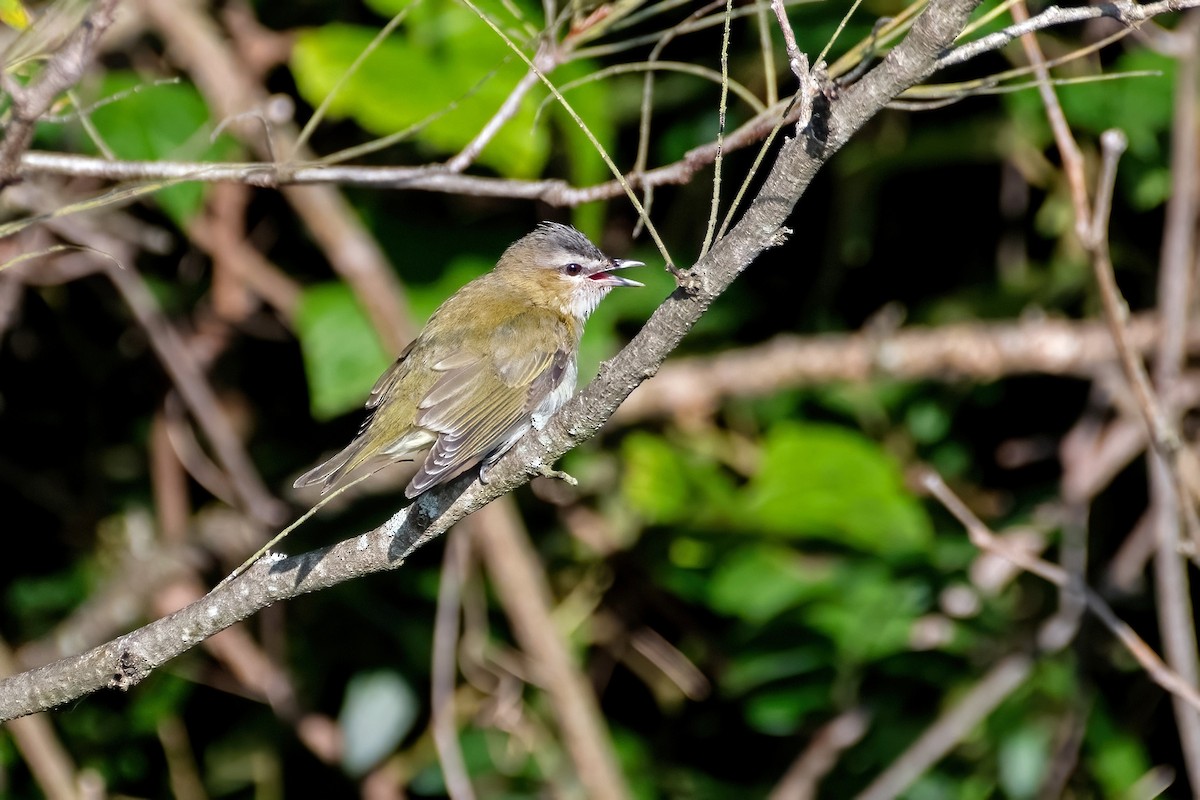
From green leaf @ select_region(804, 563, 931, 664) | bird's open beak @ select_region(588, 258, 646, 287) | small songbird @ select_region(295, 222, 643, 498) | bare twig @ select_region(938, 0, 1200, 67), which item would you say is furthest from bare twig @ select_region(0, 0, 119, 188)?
green leaf @ select_region(804, 563, 931, 664)

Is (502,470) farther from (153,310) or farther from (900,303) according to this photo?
(900,303)

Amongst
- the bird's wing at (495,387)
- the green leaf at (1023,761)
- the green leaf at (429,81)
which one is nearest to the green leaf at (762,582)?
the green leaf at (1023,761)

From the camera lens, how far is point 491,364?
138 inches

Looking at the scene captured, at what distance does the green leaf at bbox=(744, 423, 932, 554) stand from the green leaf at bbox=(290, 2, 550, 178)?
49.6 inches

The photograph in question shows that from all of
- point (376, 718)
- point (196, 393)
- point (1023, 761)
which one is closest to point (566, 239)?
point (196, 393)

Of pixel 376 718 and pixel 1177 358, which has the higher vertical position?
pixel 376 718

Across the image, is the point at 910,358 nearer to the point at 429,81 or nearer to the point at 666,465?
the point at 666,465

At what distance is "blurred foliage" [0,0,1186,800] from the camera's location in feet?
13.2

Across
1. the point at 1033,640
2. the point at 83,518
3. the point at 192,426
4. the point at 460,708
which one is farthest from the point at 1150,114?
the point at 83,518

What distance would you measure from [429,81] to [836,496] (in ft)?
5.86

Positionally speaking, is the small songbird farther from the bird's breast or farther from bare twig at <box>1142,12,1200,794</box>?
bare twig at <box>1142,12,1200,794</box>

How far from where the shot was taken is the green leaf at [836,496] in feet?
14.0

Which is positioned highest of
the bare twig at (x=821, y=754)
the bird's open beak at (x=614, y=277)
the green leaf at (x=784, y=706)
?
the bird's open beak at (x=614, y=277)

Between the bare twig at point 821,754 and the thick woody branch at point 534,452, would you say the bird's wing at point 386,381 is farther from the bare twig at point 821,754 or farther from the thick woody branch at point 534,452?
the bare twig at point 821,754
